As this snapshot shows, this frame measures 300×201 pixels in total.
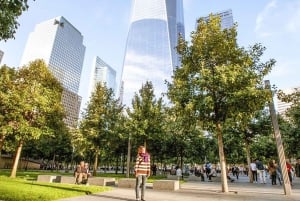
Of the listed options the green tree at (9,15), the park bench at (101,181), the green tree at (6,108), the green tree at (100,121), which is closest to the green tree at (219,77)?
the park bench at (101,181)

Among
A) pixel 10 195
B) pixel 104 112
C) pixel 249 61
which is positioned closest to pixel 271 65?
pixel 249 61

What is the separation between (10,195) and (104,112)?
80.8ft

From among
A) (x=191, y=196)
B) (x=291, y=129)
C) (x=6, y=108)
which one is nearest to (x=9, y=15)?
(x=191, y=196)

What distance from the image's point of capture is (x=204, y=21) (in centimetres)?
1780

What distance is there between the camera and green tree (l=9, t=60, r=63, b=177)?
22.7 meters

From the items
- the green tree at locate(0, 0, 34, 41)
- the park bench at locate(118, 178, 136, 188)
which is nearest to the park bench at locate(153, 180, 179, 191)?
the park bench at locate(118, 178, 136, 188)

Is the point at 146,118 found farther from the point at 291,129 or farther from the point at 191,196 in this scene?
the point at 191,196

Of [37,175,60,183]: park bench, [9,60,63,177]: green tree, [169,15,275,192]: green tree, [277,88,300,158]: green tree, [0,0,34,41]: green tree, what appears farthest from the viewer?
[277,88,300,158]: green tree

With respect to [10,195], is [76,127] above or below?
above

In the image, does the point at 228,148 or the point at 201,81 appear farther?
the point at 228,148

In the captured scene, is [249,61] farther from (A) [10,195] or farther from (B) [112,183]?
(A) [10,195]

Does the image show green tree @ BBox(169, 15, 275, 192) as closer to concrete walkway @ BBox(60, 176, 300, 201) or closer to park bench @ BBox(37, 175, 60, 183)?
concrete walkway @ BBox(60, 176, 300, 201)

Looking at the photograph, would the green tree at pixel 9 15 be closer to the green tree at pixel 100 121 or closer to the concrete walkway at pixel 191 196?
the concrete walkway at pixel 191 196

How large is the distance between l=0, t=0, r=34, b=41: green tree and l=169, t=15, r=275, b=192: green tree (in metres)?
9.39
